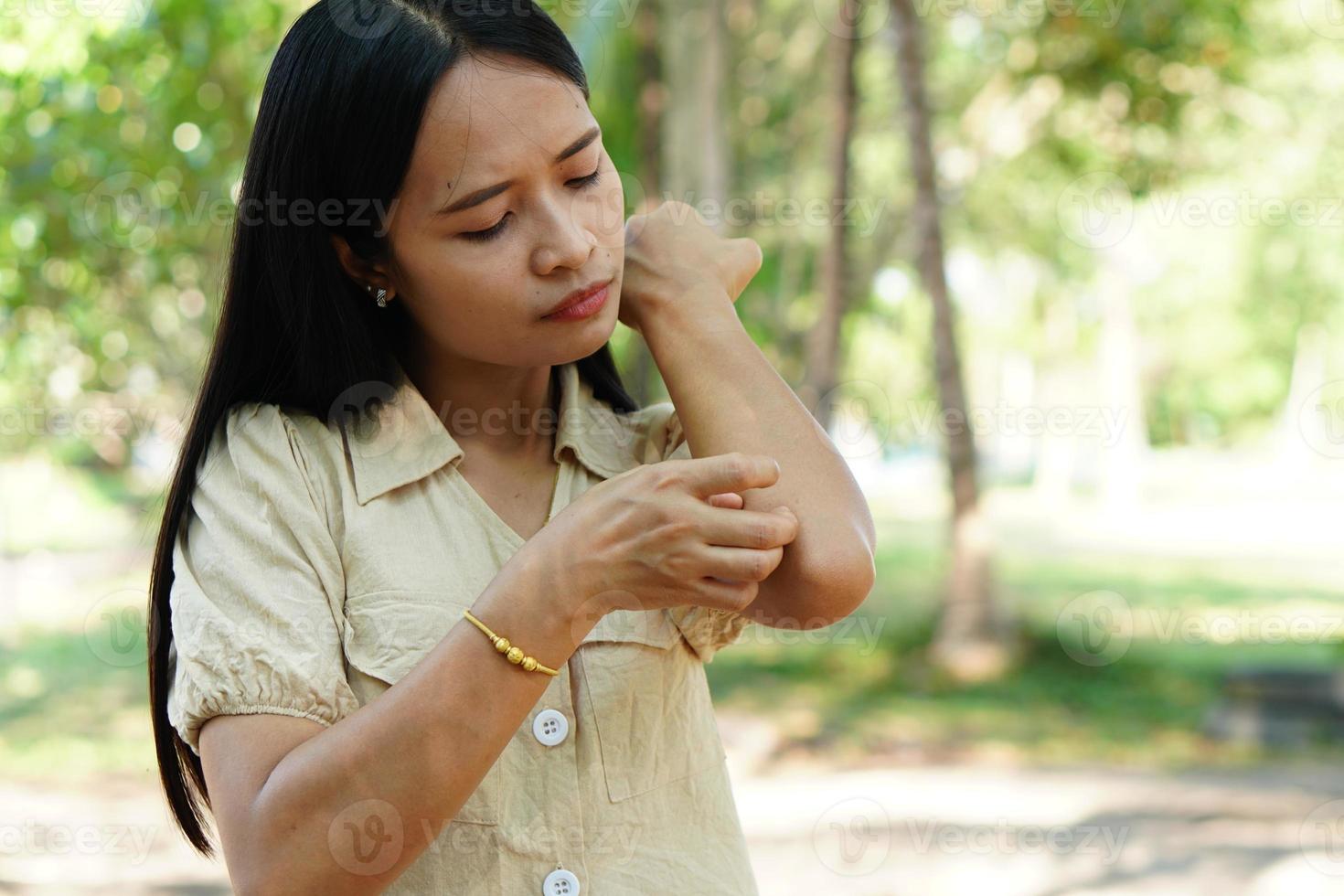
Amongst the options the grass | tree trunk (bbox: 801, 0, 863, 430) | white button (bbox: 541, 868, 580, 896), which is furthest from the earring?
tree trunk (bbox: 801, 0, 863, 430)

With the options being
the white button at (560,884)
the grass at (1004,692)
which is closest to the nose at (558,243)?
the white button at (560,884)

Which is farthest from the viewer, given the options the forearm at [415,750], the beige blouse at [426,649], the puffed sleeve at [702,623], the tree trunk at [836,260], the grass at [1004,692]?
the grass at [1004,692]

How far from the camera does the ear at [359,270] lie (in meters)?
1.53

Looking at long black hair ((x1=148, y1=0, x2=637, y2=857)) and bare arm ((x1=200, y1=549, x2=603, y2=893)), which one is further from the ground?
long black hair ((x1=148, y1=0, x2=637, y2=857))

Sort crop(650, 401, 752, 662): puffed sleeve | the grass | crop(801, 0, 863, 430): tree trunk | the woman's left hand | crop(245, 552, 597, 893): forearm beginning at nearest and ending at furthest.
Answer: crop(245, 552, 597, 893): forearm < crop(650, 401, 752, 662): puffed sleeve < the woman's left hand < crop(801, 0, 863, 430): tree trunk < the grass

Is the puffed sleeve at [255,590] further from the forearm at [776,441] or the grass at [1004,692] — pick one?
the grass at [1004,692]

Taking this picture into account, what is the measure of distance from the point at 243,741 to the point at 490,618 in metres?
0.28

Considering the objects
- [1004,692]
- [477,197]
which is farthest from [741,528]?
[1004,692]

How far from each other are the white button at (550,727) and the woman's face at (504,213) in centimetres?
40

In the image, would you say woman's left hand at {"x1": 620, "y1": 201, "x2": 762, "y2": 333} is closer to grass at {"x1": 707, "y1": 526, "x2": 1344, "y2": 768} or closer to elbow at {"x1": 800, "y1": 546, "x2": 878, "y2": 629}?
elbow at {"x1": 800, "y1": 546, "x2": 878, "y2": 629}

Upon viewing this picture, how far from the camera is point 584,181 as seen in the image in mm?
1490

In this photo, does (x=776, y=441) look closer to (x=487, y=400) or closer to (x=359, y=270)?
(x=487, y=400)

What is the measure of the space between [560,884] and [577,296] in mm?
648

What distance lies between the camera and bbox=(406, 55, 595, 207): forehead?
55.3 inches
